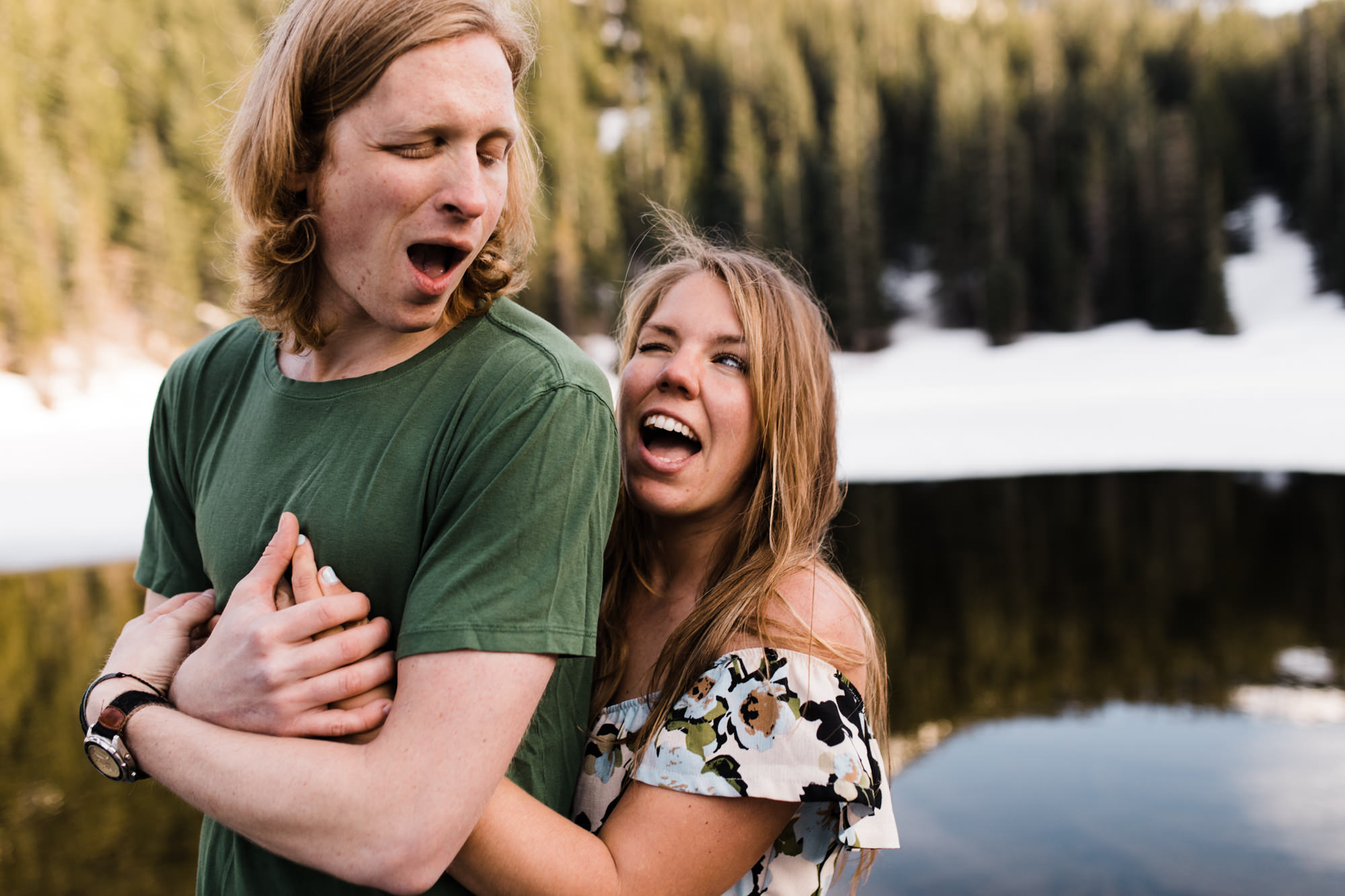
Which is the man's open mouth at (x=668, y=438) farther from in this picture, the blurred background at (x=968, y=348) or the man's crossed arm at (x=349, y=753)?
the blurred background at (x=968, y=348)

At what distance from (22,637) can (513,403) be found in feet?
30.0

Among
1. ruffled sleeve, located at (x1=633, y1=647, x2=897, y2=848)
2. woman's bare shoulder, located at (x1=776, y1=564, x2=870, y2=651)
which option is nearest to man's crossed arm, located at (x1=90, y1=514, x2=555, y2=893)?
ruffled sleeve, located at (x1=633, y1=647, x2=897, y2=848)

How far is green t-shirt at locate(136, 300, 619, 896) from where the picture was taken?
4.94ft

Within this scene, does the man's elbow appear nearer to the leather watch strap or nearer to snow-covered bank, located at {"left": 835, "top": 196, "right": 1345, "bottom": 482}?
the leather watch strap

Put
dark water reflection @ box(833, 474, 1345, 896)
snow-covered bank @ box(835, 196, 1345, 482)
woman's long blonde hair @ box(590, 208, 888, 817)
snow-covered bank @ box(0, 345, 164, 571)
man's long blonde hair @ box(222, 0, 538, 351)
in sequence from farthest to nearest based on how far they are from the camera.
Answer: snow-covered bank @ box(835, 196, 1345, 482)
snow-covered bank @ box(0, 345, 164, 571)
dark water reflection @ box(833, 474, 1345, 896)
woman's long blonde hair @ box(590, 208, 888, 817)
man's long blonde hair @ box(222, 0, 538, 351)

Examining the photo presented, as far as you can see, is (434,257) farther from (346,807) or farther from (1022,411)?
(1022,411)

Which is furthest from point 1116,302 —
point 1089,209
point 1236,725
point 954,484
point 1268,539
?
point 1236,725

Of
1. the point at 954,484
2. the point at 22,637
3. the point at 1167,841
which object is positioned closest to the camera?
the point at 1167,841

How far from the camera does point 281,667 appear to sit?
5.06ft

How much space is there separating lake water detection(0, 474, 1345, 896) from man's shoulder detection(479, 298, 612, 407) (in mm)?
4206

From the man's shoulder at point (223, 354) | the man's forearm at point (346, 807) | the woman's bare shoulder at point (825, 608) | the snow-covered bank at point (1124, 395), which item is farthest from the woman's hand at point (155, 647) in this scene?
the snow-covered bank at point (1124, 395)

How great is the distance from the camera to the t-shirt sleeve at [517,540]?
148cm

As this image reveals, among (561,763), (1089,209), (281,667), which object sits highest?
(1089,209)

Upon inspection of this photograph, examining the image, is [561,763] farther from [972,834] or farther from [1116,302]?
[1116,302]
